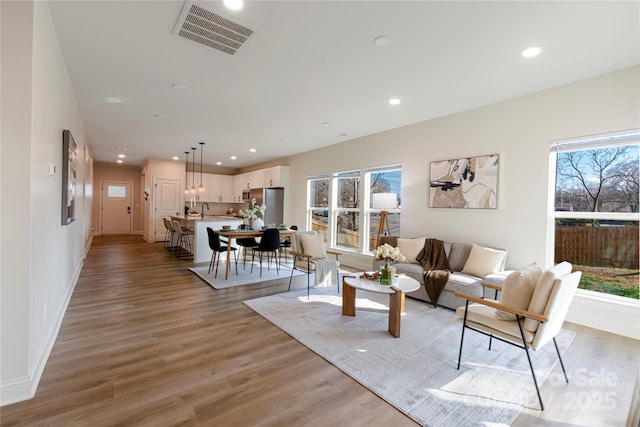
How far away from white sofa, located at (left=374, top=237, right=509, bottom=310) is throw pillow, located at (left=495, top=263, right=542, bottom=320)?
1.27 meters

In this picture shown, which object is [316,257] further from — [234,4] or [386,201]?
[234,4]

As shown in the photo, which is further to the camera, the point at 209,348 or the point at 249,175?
the point at 249,175

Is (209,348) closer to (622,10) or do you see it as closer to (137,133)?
(622,10)

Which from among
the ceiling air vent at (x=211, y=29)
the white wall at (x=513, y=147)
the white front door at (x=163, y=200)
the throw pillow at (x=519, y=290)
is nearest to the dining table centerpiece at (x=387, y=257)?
the throw pillow at (x=519, y=290)

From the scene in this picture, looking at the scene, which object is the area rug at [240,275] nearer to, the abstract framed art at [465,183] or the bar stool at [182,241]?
the bar stool at [182,241]

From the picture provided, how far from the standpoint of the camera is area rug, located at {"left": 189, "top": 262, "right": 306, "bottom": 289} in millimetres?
4621

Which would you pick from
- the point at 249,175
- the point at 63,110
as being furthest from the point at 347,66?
the point at 249,175

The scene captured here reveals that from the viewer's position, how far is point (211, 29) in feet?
7.82

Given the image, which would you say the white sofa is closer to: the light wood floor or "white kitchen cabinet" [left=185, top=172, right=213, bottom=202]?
the light wood floor

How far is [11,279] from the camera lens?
1799mm

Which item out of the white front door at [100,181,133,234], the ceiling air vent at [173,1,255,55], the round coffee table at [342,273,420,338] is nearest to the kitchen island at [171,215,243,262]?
the round coffee table at [342,273,420,338]

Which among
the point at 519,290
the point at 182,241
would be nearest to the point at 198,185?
the point at 182,241

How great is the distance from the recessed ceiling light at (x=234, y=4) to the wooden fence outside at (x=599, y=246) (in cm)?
418

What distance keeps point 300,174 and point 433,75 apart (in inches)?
191
